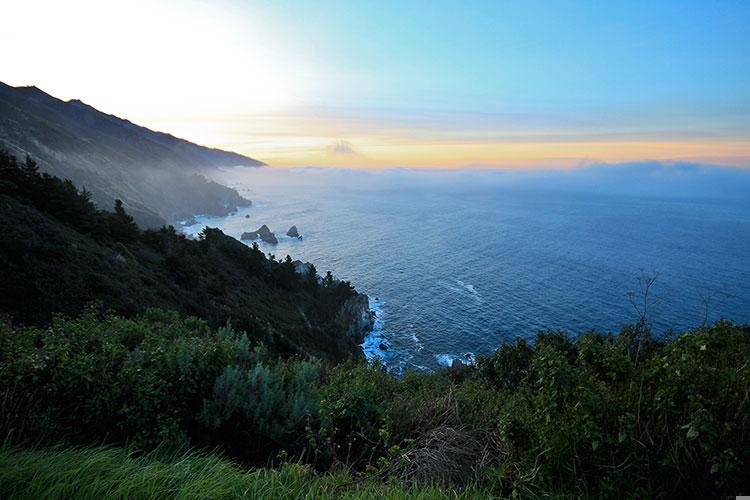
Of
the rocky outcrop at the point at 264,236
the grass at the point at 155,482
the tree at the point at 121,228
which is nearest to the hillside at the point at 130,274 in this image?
the tree at the point at 121,228

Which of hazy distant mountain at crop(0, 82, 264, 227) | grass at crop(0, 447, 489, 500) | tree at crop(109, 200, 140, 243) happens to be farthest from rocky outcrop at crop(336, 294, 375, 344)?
hazy distant mountain at crop(0, 82, 264, 227)

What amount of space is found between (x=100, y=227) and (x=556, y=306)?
4696 cm

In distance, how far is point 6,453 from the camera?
3.16 metres

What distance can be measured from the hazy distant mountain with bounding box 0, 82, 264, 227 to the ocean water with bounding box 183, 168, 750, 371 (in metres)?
20.0

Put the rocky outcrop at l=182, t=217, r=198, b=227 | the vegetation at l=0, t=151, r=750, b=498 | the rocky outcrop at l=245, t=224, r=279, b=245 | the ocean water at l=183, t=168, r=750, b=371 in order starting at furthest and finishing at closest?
1. the rocky outcrop at l=182, t=217, r=198, b=227
2. the rocky outcrop at l=245, t=224, r=279, b=245
3. the ocean water at l=183, t=168, r=750, b=371
4. the vegetation at l=0, t=151, r=750, b=498

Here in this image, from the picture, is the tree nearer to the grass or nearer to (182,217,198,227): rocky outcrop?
the grass

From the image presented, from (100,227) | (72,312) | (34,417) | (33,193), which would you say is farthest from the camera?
→ (100,227)

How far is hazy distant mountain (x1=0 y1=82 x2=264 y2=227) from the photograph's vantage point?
3327 inches

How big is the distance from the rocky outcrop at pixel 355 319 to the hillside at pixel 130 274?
19.2 inches

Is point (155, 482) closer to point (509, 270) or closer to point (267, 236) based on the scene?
point (509, 270)

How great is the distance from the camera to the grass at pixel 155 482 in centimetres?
280

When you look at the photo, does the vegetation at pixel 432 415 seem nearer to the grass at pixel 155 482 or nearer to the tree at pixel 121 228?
the grass at pixel 155 482

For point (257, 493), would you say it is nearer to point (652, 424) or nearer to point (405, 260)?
point (652, 424)

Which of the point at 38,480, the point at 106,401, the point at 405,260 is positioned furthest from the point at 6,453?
the point at 405,260
